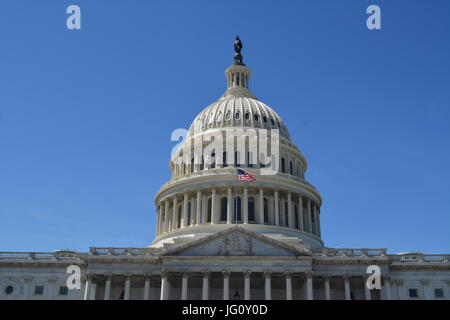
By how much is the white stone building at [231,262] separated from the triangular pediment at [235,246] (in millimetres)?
122

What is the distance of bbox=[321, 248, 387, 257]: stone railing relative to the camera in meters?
63.8

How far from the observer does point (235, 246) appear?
61688 millimetres

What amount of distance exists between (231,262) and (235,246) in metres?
2.11

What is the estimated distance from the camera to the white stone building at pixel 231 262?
60.7 metres

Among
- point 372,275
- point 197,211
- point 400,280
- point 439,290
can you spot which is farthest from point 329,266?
point 197,211

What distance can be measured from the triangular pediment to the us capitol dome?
7053 mm

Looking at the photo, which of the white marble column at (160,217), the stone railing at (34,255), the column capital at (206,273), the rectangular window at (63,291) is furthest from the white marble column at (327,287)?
the rectangular window at (63,291)

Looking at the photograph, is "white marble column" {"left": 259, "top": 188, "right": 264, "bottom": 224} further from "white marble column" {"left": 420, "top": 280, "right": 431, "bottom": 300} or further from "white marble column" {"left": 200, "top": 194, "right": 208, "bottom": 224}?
"white marble column" {"left": 420, "top": 280, "right": 431, "bottom": 300}

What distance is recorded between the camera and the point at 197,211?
76.8m

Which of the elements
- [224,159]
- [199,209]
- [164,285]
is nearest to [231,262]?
[164,285]

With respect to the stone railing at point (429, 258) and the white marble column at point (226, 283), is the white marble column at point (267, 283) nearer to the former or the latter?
the white marble column at point (226, 283)
